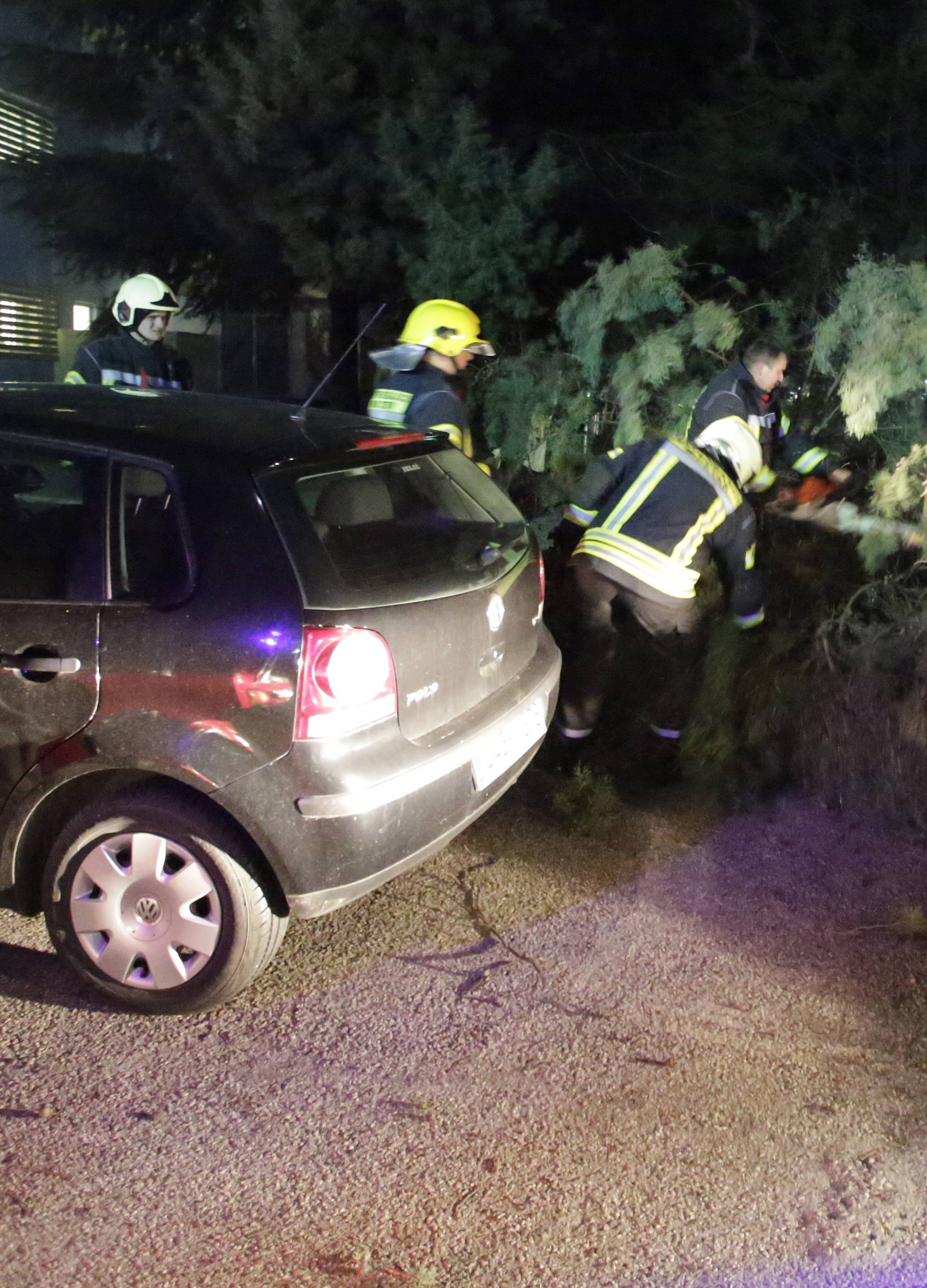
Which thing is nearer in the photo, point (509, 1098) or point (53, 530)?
point (509, 1098)

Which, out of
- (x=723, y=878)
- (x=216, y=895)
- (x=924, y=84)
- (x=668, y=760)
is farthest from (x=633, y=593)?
(x=924, y=84)

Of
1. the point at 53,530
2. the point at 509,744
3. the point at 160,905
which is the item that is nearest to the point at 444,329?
the point at 509,744

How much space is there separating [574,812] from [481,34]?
5.60 meters

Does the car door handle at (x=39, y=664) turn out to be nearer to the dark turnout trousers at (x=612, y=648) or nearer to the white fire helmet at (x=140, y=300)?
the dark turnout trousers at (x=612, y=648)

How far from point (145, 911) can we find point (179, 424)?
1407 mm

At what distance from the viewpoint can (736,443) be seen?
17.7ft

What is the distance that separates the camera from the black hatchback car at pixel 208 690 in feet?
11.4

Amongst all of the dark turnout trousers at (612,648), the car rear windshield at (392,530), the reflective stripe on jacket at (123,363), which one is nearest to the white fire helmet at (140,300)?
the reflective stripe on jacket at (123,363)

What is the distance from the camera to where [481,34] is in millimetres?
8352

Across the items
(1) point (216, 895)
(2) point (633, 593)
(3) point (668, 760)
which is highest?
(2) point (633, 593)

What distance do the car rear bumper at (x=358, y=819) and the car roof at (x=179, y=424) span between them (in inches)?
35.4

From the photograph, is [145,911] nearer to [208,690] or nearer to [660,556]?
[208,690]

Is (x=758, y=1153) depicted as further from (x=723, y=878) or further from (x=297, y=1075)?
(x=723, y=878)

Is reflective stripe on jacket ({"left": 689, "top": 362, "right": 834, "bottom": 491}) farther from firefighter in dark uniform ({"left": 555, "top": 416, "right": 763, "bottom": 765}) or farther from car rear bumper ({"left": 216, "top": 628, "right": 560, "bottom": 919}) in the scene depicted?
car rear bumper ({"left": 216, "top": 628, "right": 560, "bottom": 919})
